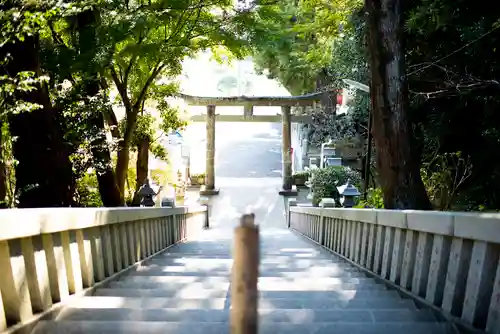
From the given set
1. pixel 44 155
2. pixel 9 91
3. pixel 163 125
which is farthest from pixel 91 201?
pixel 9 91

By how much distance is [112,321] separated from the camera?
2.43 metres

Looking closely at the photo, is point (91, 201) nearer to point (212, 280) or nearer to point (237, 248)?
point (212, 280)

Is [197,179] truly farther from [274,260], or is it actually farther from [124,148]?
[274,260]

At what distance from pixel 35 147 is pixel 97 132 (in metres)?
1.93

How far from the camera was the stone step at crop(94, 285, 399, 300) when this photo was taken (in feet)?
10.7

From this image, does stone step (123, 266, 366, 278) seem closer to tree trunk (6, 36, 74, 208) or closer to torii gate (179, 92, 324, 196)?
tree trunk (6, 36, 74, 208)

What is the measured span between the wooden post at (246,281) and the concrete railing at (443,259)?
1665mm

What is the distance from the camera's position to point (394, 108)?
16.4 feet

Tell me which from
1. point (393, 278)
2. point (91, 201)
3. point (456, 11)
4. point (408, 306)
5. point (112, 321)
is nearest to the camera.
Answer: point (112, 321)

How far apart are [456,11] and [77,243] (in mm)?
4999

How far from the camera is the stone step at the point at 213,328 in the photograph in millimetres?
2291

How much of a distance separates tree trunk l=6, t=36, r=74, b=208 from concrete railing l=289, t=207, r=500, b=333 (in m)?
2.85

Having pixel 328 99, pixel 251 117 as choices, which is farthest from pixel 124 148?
pixel 251 117

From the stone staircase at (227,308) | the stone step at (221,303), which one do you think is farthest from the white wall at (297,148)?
the stone step at (221,303)
